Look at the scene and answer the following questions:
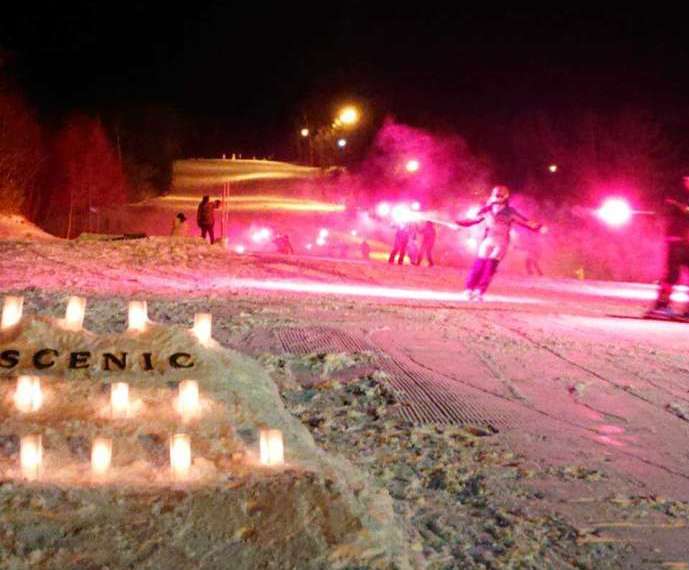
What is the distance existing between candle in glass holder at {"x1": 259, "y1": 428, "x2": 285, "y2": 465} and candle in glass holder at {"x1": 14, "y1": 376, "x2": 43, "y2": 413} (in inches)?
58.1

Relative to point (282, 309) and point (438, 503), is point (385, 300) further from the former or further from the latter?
point (438, 503)

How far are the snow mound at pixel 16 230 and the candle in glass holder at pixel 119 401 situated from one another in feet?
68.6

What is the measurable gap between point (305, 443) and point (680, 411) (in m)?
3.30

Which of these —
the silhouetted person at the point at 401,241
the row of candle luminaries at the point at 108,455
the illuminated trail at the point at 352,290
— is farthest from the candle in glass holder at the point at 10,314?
the silhouetted person at the point at 401,241

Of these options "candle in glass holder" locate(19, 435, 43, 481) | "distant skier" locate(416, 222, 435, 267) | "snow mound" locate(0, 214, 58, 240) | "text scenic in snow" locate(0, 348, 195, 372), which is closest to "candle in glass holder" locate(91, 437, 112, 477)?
"candle in glass holder" locate(19, 435, 43, 481)

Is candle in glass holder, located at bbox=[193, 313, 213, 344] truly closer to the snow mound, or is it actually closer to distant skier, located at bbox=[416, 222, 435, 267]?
distant skier, located at bbox=[416, 222, 435, 267]

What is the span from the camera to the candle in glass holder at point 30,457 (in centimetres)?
393

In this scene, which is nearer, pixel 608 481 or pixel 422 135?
pixel 608 481

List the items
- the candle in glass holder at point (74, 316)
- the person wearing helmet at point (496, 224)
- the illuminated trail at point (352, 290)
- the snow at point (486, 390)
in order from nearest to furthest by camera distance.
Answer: the snow at point (486, 390) < the candle in glass holder at point (74, 316) < the person wearing helmet at point (496, 224) < the illuminated trail at point (352, 290)

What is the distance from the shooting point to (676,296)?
1845cm

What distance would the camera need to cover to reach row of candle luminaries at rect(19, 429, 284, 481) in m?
3.94

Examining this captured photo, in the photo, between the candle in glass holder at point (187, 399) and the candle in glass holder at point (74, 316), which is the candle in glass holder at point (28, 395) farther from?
the candle in glass holder at point (74, 316)

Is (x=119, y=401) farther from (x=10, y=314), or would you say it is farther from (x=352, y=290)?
(x=352, y=290)

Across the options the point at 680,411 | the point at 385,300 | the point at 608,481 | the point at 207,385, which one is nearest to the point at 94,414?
the point at 207,385
